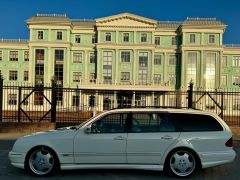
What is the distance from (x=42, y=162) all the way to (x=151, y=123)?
8.50ft

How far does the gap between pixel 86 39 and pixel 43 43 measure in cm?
789

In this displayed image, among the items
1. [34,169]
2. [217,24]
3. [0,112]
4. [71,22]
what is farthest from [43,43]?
[34,169]

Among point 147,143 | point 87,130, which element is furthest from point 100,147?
point 147,143

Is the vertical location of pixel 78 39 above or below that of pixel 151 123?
above

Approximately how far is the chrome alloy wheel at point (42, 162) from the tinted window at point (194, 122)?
2927 millimetres

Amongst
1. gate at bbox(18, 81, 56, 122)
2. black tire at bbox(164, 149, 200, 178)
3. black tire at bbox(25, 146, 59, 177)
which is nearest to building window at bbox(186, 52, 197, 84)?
gate at bbox(18, 81, 56, 122)

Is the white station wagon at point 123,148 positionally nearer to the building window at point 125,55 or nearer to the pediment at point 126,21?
the building window at point 125,55

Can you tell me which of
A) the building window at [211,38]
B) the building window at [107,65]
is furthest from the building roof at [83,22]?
the building window at [211,38]

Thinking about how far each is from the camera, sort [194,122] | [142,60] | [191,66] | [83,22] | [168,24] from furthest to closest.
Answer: [168,24] < [83,22] < [191,66] < [142,60] < [194,122]

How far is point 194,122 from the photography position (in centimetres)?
762

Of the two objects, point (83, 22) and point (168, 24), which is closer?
point (83, 22)

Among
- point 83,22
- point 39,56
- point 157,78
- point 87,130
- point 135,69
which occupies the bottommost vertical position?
point 87,130

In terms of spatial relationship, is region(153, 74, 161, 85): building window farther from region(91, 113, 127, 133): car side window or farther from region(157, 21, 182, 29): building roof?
region(91, 113, 127, 133): car side window

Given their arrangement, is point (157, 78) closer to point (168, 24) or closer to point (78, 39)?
point (168, 24)
